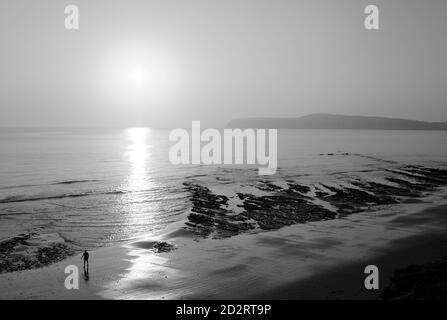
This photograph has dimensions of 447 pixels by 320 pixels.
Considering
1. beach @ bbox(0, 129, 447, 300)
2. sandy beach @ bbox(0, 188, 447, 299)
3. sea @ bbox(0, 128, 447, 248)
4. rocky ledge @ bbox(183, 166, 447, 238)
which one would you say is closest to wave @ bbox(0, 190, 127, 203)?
sea @ bbox(0, 128, 447, 248)

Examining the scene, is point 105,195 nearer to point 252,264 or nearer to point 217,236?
point 217,236

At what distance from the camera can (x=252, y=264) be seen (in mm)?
20109

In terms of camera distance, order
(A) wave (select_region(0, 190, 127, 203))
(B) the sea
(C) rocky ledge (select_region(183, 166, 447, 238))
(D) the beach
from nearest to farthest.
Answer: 1. (D) the beach
2. (B) the sea
3. (C) rocky ledge (select_region(183, 166, 447, 238))
4. (A) wave (select_region(0, 190, 127, 203))

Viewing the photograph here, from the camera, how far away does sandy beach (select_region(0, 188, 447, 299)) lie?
16.6 metres

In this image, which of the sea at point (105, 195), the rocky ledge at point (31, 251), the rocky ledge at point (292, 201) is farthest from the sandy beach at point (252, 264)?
the sea at point (105, 195)

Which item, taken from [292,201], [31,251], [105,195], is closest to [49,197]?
[105,195]

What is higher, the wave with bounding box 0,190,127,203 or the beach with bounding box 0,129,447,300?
the wave with bounding box 0,190,127,203

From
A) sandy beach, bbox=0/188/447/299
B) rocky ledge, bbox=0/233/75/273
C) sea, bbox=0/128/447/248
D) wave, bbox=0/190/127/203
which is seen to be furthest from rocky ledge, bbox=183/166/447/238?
wave, bbox=0/190/127/203

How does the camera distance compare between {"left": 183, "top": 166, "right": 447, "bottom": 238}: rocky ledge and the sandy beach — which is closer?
the sandy beach

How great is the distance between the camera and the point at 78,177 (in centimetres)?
5669

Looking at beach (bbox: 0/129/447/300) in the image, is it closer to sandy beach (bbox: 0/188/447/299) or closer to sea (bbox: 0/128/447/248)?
sandy beach (bbox: 0/188/447/299)

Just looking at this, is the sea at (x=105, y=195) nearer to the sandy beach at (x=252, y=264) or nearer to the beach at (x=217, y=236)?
the beach at (x=217, y=236)

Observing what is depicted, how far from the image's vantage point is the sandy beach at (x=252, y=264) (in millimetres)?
16578

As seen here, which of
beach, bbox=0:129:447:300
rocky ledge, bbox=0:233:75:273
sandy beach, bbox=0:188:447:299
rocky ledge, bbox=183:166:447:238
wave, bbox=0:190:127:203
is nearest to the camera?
sandy beach, bbox=0:188:447:299
